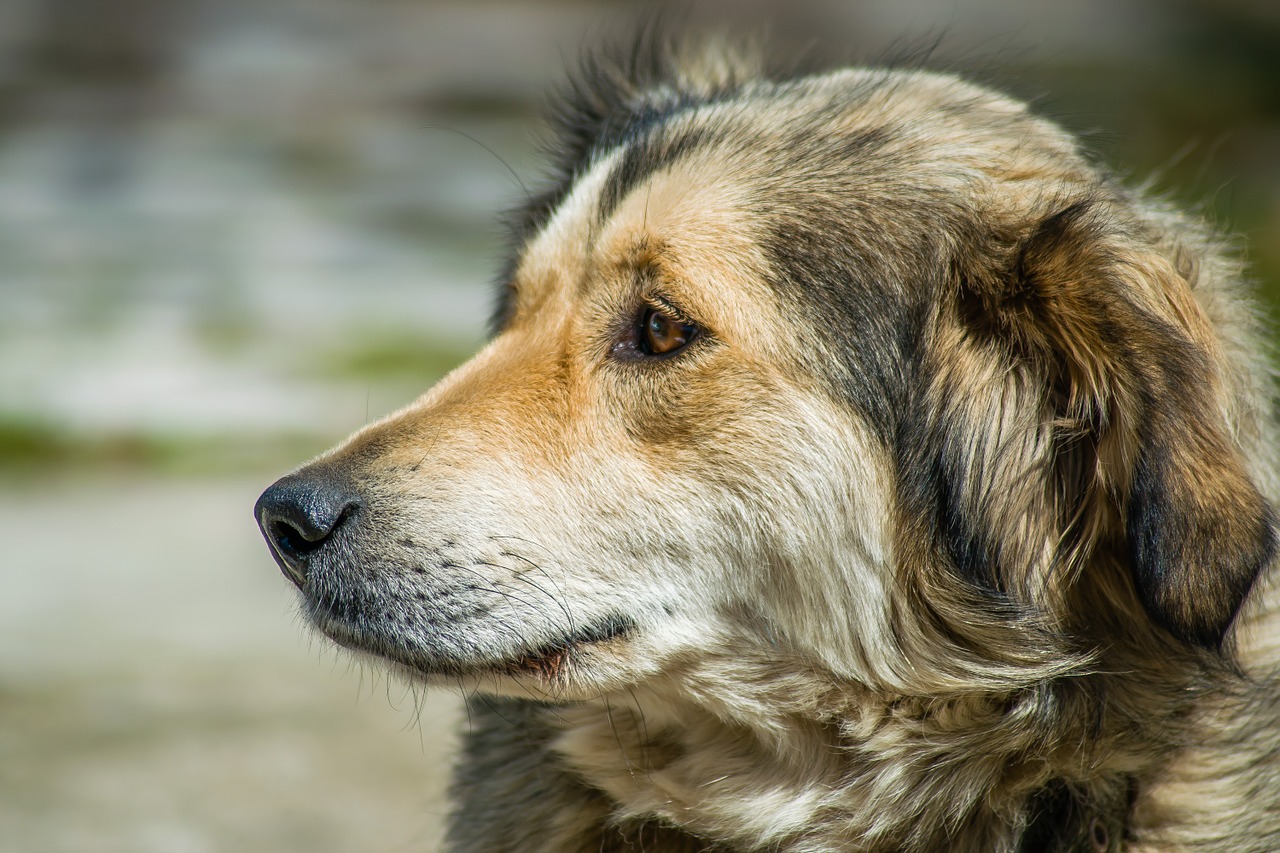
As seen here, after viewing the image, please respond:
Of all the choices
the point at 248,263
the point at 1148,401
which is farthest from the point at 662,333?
the point at 248,263

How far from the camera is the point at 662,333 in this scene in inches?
97.9

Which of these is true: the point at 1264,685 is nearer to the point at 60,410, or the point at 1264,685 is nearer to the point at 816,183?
the point at 816,183

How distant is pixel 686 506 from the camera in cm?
239

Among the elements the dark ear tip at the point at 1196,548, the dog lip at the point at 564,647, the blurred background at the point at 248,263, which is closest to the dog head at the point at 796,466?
the dog lip at the point at 564,647

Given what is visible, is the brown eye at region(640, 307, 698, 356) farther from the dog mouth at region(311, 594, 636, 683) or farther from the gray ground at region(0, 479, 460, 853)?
the gray ground at region(0, 479, 460, 853)

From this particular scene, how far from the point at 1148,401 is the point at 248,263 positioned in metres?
7.14

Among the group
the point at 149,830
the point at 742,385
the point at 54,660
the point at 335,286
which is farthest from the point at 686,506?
the point at 335,286

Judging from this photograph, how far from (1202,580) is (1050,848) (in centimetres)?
64

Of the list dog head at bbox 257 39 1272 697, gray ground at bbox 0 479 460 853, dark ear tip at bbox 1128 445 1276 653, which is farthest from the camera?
gray ground at bbox 0 479 460 853

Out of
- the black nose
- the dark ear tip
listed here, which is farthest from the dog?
the dark ear tip

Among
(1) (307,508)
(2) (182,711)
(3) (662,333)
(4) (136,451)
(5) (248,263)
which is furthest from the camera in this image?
(5) (248,263)

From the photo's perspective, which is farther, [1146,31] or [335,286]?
Answer: [1146,31]

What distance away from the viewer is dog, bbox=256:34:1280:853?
2354 mm

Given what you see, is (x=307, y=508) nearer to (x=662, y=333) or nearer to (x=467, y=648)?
(x=467, y=648)
